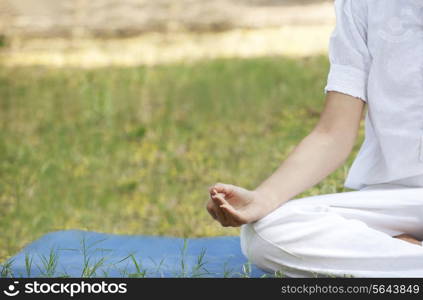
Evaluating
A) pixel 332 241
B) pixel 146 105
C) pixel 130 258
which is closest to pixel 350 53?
pixel 332 241

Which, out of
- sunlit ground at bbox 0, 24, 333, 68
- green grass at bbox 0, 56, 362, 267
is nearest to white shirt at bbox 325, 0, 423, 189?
green grass at bbox 0, 56, 362, 267

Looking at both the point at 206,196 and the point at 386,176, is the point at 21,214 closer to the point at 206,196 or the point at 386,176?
the point at 206,196

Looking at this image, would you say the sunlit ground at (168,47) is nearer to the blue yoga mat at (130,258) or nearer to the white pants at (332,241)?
the blue yoga mat at (130,258)

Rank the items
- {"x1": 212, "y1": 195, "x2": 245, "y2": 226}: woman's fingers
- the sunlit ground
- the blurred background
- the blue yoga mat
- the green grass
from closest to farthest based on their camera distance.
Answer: {"x1": 212, "y1": 195, "x2": 245, "y2": 226}: woman's fingers
the blue yoga mat
the green grass
the blurred background
the sunlit ground

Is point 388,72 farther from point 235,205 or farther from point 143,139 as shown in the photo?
point 143,139

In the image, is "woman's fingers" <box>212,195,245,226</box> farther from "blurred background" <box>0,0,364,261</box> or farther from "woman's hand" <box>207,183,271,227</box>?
"blurred background" <box>0,0,364,261</box>

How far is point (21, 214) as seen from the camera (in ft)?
15.8

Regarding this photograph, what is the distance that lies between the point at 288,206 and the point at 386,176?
0.38 m

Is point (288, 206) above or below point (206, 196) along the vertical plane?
above

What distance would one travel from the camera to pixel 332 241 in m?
2.50

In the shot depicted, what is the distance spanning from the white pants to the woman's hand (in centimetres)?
5

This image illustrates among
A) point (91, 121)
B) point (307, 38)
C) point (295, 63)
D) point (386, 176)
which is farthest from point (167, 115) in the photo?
point (386, 176)

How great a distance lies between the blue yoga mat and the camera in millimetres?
2775

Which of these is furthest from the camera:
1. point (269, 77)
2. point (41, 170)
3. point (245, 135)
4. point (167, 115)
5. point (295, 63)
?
point (295, 63)
